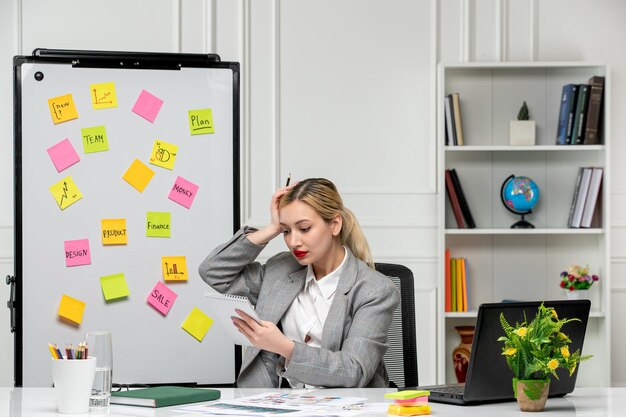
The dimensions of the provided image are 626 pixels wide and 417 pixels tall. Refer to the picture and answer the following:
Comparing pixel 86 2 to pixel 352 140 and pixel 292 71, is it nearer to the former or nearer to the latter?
pixel 292 71

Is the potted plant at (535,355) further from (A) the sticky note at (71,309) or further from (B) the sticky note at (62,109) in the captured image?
(B) the sticky note at (62,109)

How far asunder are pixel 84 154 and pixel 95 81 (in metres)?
0.31

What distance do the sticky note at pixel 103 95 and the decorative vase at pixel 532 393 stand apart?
93.0 inches

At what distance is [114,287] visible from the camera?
3.69m

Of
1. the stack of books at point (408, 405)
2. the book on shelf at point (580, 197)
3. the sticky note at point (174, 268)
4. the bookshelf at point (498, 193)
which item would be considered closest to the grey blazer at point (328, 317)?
the stack of books at point (408, 405)

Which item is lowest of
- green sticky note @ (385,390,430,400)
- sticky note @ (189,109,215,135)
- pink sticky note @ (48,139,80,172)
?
green sticky note @ (385,390,430,400)

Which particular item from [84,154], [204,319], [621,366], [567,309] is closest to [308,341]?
[567,309]

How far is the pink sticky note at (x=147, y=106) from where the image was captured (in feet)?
12.3

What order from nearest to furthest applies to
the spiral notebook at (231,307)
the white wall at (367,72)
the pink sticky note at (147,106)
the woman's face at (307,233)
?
the spiral notebook at (231,307) → the woman's face at (307,233) → the pink sticky note at (147,106) → the white wall at (367,72)

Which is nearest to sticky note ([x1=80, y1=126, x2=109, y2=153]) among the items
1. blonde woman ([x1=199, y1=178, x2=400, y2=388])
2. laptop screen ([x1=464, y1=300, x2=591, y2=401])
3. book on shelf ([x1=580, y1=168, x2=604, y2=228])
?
blonde woman ([x1=199, y1=178, x2=400, y2=388])

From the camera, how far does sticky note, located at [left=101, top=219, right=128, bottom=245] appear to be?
12.2 ft

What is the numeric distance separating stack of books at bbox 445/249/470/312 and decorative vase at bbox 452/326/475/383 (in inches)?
4.1

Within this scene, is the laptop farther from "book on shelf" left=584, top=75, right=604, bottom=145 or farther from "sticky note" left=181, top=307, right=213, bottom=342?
"book on shelf" left=584, top=75, right=604, bottom=145

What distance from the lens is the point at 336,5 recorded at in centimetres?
421
